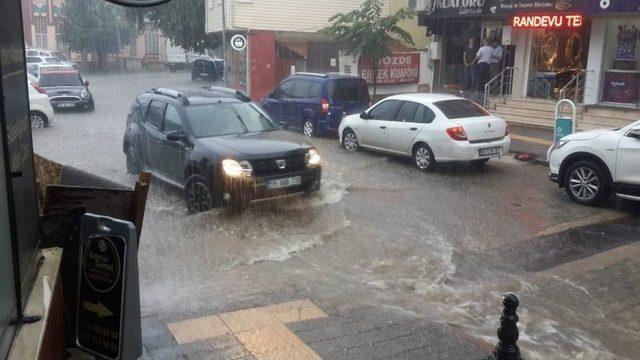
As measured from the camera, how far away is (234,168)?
867 centimetres

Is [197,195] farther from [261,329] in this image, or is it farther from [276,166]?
[261,329]

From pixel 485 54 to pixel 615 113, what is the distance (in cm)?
442

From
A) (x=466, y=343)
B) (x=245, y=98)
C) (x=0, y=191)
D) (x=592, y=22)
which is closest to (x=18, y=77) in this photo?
(x=0, y=191)

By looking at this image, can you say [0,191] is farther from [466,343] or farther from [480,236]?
→ [480,236]

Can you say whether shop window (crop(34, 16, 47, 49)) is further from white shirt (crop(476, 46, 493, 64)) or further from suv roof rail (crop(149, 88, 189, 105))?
white shirt (crop(476, 46, 493, 64))

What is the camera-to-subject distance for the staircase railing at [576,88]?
1778cm

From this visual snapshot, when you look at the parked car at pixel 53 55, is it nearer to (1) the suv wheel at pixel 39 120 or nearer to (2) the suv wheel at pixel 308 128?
(1) the suv wheel at pixel 39 120

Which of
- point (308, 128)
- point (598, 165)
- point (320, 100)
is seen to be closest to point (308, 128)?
point (308, 128)

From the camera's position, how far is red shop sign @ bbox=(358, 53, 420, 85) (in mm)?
23500

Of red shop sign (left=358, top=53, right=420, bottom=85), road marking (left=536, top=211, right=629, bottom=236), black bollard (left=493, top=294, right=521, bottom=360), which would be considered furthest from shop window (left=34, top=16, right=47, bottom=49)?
black bollard (left=493, top=294, right=521, bottom=360)

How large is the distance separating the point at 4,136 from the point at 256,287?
4.06 meters

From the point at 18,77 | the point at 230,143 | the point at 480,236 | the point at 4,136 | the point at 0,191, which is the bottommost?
the point at 480,236

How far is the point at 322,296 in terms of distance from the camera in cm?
611

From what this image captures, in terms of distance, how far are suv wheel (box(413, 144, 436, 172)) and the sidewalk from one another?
8.56 feet
